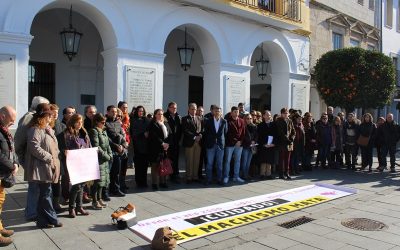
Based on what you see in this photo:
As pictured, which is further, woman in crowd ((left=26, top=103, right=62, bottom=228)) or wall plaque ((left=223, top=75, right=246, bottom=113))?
wall plaque ((left=223, top=75, right=246, bottom=113))

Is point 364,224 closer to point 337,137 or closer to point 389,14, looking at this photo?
point 337,137

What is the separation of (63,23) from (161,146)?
623 centimetres

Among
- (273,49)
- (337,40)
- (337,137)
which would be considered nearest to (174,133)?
(337,137)

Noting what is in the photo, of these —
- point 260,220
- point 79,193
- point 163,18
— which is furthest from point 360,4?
point 79,193

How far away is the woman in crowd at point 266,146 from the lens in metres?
9.43

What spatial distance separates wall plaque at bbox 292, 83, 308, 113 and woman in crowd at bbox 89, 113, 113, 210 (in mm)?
9921

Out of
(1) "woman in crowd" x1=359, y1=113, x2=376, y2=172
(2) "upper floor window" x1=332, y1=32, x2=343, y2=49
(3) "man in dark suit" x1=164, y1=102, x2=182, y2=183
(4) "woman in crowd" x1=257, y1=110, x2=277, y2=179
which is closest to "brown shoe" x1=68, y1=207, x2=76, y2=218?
(3) "man in dark suit" x1=164, y1=102, x2=182, y2=183

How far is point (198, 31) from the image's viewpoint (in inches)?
474

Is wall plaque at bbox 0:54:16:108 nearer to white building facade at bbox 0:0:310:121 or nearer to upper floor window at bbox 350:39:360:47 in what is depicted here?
white building facade at bbox 0:0:310:121

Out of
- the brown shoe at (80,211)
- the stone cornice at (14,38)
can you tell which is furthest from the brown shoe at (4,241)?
the stone cornice at (14,38)

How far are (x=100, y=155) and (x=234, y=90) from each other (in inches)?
278

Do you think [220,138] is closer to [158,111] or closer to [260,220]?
[158,111]

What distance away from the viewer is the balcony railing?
1306 cm

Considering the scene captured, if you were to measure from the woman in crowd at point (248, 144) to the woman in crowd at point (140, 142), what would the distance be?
2482 millimetres
